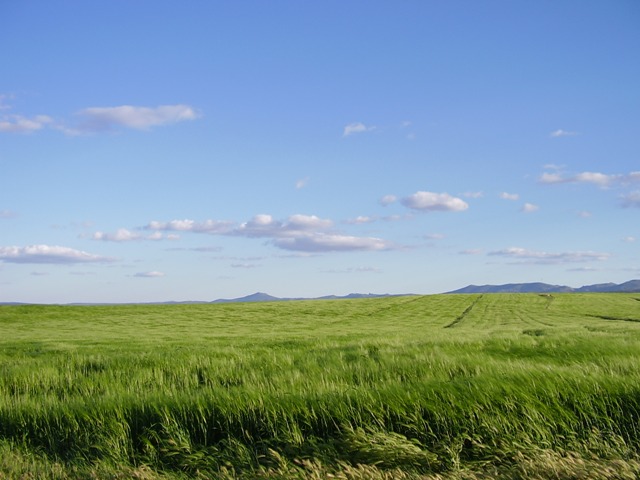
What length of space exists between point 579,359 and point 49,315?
206ft

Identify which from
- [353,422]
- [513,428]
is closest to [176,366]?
[353,422]

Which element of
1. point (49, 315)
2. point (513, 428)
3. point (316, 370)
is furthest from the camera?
point (49, 315)

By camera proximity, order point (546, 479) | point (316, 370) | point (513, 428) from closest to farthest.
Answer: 1. point (546, 479)
2. point (513, 428)
3. point (316, 370)

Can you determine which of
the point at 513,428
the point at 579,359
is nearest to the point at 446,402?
the point at 513,428

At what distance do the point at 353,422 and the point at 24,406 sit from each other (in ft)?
15.5

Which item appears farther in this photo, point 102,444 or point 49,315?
point 49,315

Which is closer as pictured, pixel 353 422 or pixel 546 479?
pixel 546 479

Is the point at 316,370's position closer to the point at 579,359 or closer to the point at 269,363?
the point at 269,363

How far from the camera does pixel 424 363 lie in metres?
9.30

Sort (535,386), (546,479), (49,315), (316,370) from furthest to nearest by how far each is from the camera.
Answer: (49,315), (316,370), (535,386), (546,479)

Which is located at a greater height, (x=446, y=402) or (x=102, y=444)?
(x=446, y=402)

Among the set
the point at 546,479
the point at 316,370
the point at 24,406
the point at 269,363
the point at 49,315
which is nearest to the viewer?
the point at 546,479

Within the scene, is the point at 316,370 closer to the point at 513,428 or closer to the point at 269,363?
the point at 269,363

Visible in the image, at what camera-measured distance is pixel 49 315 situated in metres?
61.0
